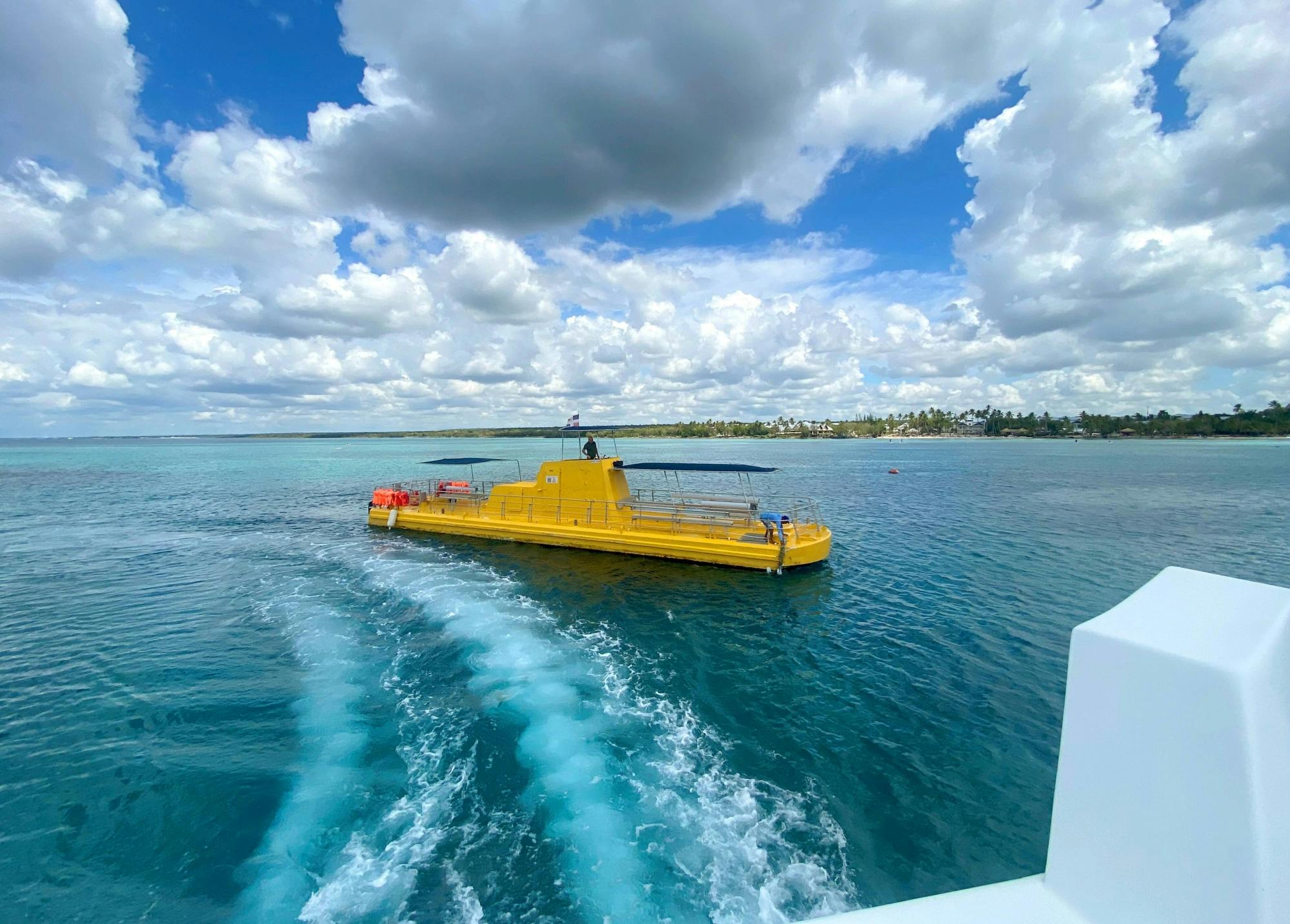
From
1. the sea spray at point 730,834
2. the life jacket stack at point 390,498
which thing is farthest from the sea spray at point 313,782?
the life jacket stack at point 390,498

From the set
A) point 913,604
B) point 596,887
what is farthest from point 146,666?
point 913,604

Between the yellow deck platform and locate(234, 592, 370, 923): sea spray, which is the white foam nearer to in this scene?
locate(234, 592, 370, 923): sea spray

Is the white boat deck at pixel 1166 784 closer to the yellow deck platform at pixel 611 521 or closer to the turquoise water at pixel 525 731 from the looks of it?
the turquoise water at pixel 525 731

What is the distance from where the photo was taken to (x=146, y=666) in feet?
41.1

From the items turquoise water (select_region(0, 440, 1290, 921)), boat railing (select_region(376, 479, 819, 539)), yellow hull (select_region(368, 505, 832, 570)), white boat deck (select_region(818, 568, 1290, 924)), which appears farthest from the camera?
boat railing (select_region(376, 479, 819, 539))

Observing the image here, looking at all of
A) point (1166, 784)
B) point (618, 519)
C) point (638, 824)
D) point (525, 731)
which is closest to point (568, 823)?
point (638, 824)

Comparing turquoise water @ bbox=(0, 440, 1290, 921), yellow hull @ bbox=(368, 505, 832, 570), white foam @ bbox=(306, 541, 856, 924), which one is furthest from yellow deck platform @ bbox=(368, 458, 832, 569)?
white foam @ bbox=(306, 541, 856, 924)

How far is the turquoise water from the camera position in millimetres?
6703

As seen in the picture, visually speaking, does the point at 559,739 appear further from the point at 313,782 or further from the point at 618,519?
the point at 618,519

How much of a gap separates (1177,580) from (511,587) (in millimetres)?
18051

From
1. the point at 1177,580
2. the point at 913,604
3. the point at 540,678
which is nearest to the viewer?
the point at 1177,580

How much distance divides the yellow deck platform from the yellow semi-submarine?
0.04 meters

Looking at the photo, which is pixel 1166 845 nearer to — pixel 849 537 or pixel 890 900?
pixel 890 900

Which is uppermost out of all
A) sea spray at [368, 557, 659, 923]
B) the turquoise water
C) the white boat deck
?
the white boat deck
